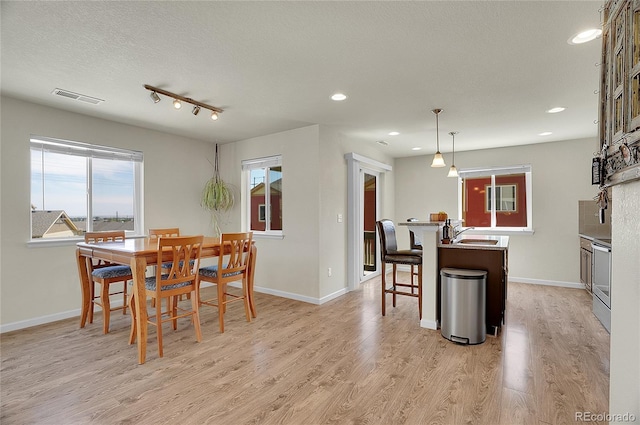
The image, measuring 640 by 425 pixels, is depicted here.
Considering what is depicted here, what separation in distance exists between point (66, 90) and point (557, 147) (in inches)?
269

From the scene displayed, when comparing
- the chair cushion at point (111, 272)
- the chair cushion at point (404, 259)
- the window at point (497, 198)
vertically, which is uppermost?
the window at point (497, 198)

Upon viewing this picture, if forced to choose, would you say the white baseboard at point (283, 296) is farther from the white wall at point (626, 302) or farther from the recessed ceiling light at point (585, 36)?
the recessed ceiling light at point (585, 36)

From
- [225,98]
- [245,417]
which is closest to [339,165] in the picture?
[225,98]

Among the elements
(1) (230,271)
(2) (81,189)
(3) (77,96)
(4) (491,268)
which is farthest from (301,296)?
(3) (77,96)

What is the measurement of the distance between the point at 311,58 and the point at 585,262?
4.96 metres

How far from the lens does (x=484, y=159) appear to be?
5.82 m

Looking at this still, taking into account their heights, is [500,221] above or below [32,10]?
below

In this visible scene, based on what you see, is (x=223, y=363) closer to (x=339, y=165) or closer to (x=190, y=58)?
(x=190, y=58)

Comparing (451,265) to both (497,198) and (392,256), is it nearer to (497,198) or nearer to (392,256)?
(392,256)

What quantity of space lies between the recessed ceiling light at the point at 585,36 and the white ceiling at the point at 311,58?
7 centimetres

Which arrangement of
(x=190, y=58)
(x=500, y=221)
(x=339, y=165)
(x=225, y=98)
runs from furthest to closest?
(x=500, y=221)
(x=339, y=165)
(x=225, y=98)
(x=190, y=58)

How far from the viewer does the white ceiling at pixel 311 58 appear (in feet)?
6.23

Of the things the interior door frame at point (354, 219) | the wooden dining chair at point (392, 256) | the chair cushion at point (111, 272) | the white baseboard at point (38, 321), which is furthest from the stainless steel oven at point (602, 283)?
the white baseboard at point (38, 321)

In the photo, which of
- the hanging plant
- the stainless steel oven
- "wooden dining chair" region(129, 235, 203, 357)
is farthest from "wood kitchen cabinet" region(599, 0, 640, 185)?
the hanging plant
